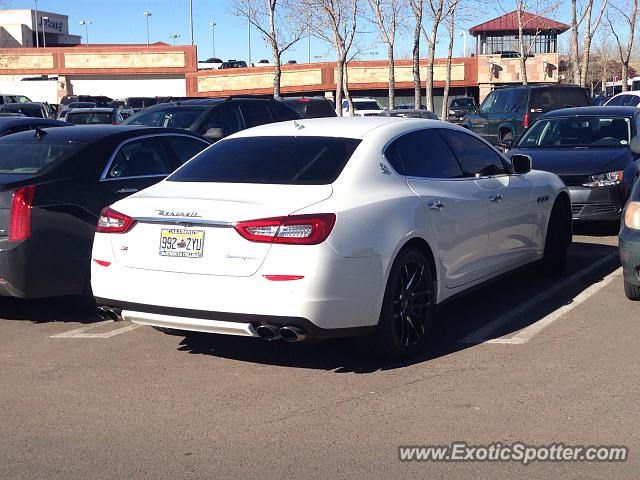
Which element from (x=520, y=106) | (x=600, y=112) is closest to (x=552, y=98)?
(x=520, y=106)

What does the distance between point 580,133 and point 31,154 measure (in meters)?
8.11

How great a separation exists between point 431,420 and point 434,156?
2567mm

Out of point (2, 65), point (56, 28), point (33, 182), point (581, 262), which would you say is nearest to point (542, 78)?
point (2, 65)

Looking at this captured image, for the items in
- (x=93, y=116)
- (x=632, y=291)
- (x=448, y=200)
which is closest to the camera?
(x=448, y=200)

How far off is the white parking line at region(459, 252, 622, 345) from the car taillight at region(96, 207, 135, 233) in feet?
8.47

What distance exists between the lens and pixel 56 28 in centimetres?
8162

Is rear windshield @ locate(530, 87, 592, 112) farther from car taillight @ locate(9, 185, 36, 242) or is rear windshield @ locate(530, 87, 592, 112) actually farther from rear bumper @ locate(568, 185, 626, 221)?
car taillight @ locate(9, 185, 36, 242)

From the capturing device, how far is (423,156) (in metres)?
6.85

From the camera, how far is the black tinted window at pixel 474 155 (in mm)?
7309

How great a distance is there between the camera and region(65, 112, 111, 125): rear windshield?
65.6ft

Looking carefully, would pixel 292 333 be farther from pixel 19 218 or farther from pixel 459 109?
pixel 459 109

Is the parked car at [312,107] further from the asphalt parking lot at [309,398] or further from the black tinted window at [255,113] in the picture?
the asphalt parking lot at [309,398]

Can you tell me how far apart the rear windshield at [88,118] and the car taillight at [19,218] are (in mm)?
13329

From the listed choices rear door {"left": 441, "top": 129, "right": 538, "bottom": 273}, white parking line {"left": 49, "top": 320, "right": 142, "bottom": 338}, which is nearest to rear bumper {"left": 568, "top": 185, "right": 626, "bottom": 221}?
rear door {"left": 441, "top": 129, "right": 538, "bottom": 273}
